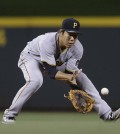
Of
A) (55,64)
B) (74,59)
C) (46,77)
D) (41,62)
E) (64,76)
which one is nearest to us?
(64,76)

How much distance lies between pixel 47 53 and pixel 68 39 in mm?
264

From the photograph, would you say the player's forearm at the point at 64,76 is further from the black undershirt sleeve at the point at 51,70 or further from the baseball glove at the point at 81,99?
the baseball glove at the point at 81,99

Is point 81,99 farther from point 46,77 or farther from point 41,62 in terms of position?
point 46,77

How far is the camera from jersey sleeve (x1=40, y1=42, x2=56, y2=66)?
20.8ft

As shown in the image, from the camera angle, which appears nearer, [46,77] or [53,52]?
[53,52]

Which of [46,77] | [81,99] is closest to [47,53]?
[81,99]

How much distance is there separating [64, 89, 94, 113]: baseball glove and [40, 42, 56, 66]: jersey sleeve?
54 centimetres

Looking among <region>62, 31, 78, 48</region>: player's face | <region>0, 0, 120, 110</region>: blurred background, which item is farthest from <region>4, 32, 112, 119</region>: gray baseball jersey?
<region>0, 0, 120, 110</region>: blurred background

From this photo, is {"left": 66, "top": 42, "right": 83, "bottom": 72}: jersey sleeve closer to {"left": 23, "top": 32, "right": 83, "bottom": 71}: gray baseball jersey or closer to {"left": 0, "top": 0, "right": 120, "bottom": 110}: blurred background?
{"left": 23, "top": 32, "right": 83, "bottom": 71}: gray baseball jersey

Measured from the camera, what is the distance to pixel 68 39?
6.30 metres

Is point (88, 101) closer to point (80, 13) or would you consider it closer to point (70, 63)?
point (70, 63)

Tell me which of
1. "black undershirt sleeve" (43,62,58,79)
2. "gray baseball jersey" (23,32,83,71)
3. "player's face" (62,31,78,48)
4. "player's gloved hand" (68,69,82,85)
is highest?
"player's face" (62,31,78,48)

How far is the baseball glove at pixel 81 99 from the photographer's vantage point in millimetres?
6730

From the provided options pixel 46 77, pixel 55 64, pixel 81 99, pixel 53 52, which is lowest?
pixel 46 77
